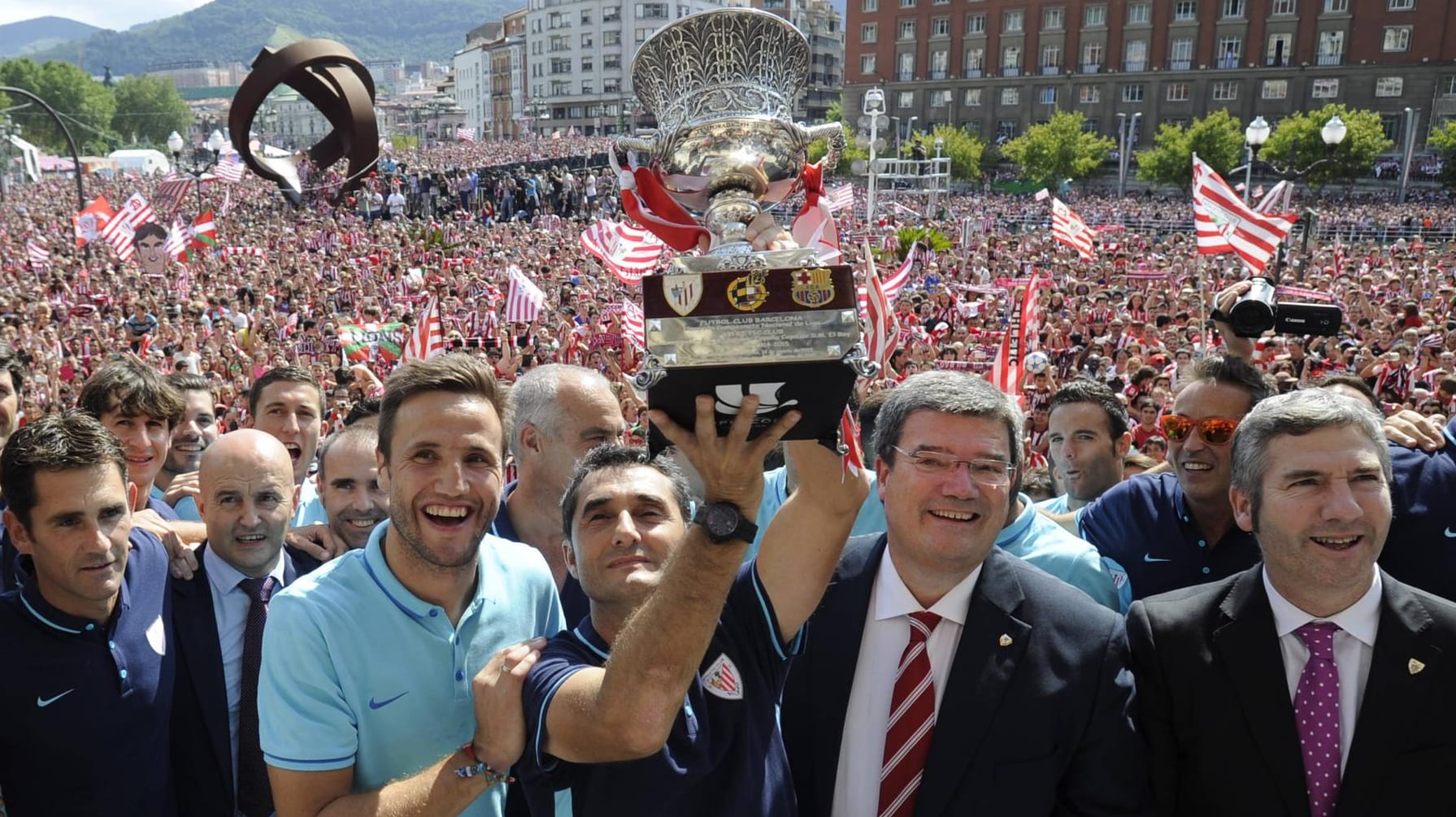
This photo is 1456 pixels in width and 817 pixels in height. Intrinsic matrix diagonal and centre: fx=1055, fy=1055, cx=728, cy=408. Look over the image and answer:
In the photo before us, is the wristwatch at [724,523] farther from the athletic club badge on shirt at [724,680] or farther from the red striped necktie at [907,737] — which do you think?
the red striped necktie at [907,737]

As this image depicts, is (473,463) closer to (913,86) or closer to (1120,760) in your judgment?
(1120,760)

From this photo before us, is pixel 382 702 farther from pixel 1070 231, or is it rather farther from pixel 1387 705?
pixel 1070 231

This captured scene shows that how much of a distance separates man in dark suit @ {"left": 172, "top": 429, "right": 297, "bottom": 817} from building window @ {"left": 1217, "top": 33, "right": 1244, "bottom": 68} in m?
74.9

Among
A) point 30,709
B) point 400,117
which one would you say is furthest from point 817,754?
point 400,117

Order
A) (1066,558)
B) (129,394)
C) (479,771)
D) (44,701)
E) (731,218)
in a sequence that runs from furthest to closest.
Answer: (129,394), (1066,558), (44,701), (731,218), (479,771)

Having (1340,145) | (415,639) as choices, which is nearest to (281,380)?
(415,639)

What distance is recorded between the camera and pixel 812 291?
1.98 meters

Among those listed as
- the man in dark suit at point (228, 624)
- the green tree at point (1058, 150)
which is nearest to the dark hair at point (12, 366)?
the man in dark suit at point (228, 624)

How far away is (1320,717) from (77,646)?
328 centimetres

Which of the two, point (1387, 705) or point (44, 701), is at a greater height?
point (1387, 705)

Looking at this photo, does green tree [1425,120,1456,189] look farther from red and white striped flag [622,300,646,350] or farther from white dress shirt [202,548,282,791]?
white dress shirt [202,548,282,791]

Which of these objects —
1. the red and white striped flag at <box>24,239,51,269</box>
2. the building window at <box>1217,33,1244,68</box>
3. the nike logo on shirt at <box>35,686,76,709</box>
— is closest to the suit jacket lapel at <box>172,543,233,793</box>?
the nike logo on shirt at <box>35,686,76,709</box>

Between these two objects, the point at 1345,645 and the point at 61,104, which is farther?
the point at 61,104

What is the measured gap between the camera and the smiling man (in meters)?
2.88
